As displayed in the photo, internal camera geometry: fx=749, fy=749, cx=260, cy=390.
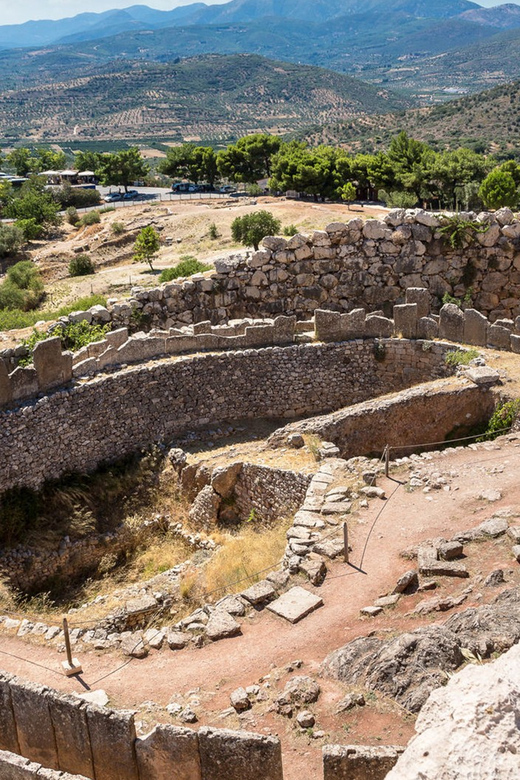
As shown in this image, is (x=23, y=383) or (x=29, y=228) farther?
(x=29, y=228)

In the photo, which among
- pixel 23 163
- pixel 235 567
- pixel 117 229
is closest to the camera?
pixel 235 567

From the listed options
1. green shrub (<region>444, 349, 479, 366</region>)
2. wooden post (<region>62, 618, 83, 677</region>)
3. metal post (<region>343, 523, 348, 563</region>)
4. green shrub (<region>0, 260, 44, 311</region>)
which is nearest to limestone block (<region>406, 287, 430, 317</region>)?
green shrub (<region>444, 349, 479, 366</region>)

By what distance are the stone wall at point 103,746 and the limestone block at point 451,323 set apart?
12.7m

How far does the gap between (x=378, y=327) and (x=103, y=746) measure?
488 inches

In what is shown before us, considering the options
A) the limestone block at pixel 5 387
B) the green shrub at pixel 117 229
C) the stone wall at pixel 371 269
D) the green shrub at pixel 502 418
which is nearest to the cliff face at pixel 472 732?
the green shrub at pixel 502 418

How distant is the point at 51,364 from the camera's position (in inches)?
600

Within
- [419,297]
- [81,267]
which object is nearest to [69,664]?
[419,297]

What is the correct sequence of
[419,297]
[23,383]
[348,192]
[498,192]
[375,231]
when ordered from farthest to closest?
[348,192], [498,192], [375,231], [419,297], [23,383]

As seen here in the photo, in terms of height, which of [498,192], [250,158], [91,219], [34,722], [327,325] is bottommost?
[91,219]

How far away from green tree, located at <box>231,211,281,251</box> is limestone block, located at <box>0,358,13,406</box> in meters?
24.1

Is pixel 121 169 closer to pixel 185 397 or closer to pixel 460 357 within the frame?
pixel 185 397

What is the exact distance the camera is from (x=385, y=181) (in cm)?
5147

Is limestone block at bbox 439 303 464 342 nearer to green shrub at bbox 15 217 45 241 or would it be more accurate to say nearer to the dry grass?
the dry grass

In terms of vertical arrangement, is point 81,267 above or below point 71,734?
below
